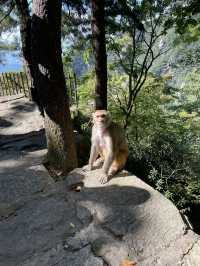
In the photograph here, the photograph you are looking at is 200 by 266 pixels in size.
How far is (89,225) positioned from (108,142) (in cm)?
126

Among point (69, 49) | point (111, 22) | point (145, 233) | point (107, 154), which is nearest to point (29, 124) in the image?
point (69, 49)

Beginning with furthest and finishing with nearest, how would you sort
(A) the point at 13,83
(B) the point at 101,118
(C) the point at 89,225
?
(A) the point at 13,83 < (B) the point at 101,118 < (C) the point at 89,225

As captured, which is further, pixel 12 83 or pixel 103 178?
pixel 12 83

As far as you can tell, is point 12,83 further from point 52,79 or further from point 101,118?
point 101,118

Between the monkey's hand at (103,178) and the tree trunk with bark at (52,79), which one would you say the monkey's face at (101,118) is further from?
the tree trunk with bark at (52,79)

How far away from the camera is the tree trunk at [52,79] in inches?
210

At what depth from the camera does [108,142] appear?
488 cm

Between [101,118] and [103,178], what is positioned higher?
[101,118]

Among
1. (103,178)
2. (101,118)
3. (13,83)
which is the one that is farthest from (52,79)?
(13,83)

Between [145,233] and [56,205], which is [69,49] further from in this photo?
[145,233]

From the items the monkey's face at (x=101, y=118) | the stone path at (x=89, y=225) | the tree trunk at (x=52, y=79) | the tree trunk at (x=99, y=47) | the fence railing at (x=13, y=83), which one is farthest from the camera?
the fence railing at (x=13, y=83)

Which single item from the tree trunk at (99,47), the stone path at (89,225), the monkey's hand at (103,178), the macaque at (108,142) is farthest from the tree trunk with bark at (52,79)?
the tree trunk at (99,47)

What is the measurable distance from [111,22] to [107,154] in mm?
5050

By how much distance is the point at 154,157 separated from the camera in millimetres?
7535
